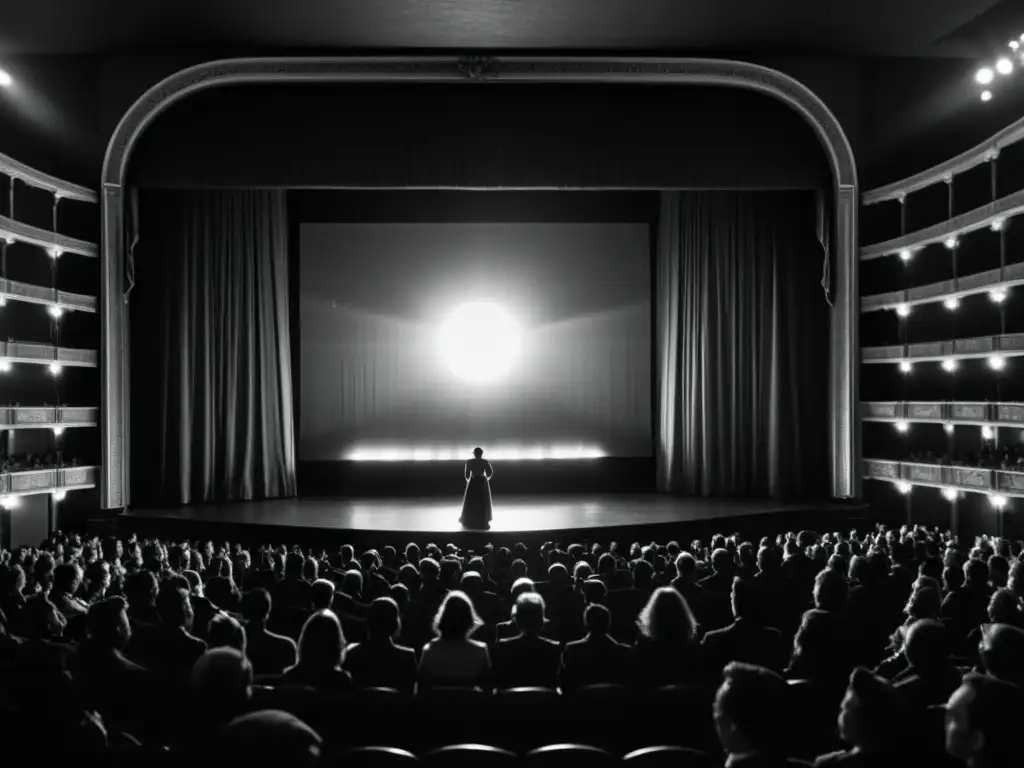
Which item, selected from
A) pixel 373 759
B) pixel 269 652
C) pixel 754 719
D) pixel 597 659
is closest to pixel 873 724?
pixel 754 719

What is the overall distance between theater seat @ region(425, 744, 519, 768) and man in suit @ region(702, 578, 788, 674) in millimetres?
2171

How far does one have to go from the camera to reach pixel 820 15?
14156mm

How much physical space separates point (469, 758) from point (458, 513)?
38.8 feet

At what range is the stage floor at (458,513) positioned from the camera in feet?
41.5

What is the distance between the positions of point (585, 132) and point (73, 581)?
11.7 m

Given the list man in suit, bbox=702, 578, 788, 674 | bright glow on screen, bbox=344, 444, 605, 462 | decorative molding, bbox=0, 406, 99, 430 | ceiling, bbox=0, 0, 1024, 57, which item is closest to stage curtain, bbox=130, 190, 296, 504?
decorative molding, bbox=0, 406, 99, 430

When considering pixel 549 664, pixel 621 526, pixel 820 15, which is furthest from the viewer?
pixel 820 15

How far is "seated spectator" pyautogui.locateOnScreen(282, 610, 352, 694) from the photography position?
3.94 m

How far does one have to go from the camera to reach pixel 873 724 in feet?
8.33

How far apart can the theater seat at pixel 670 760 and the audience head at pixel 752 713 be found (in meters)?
0.08

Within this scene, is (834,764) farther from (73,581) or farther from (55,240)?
(55,240)

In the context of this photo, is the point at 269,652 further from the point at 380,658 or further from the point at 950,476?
the point at 950,476

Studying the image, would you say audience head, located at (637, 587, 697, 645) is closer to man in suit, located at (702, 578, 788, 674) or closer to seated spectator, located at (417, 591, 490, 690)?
man in suit, located at (702, 578, 788, 674)

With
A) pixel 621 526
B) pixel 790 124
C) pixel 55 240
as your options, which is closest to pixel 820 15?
pixel 790 124
